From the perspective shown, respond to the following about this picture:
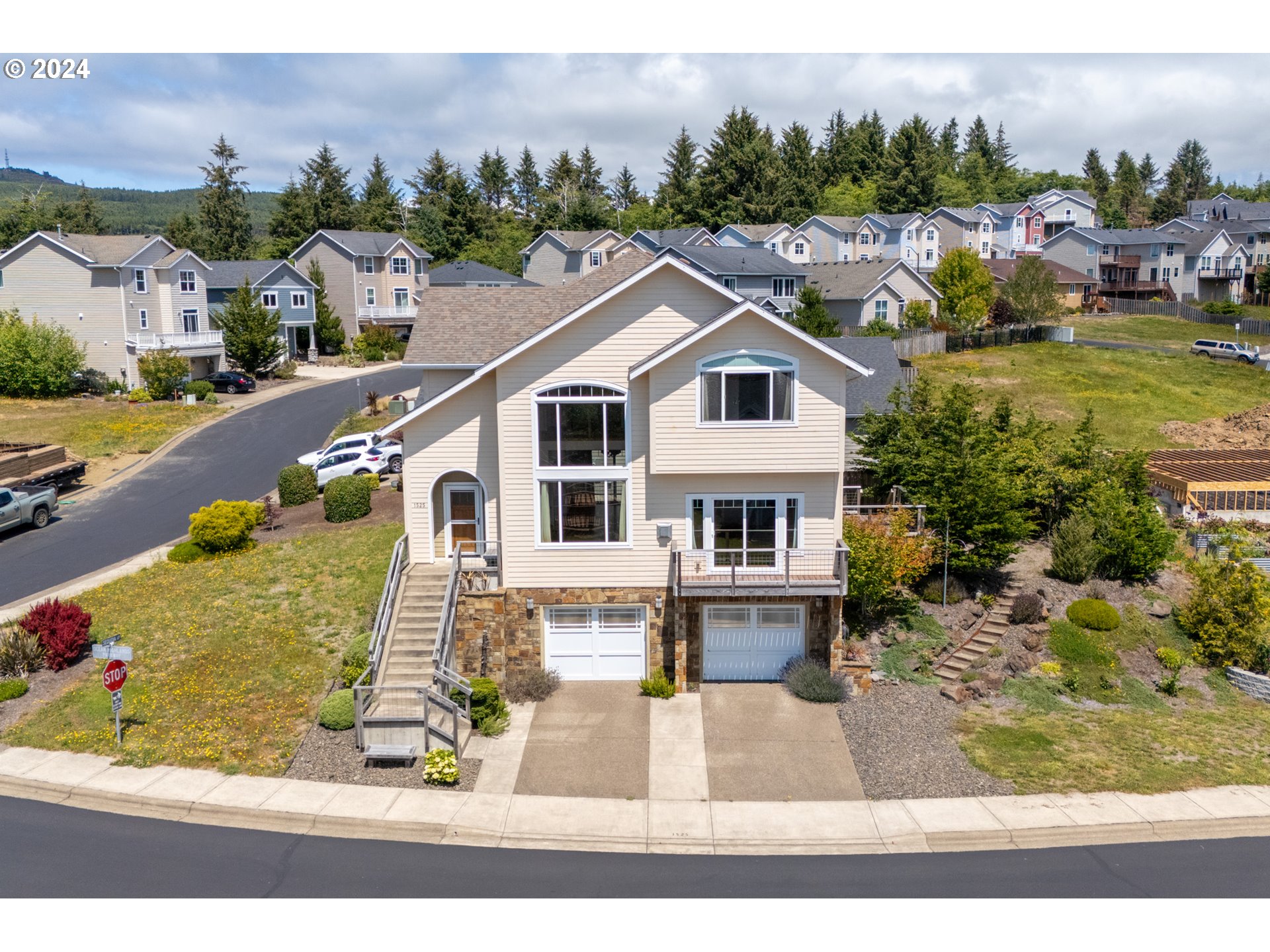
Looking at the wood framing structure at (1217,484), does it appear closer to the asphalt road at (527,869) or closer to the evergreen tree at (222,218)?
the asphalt road at (527,869)

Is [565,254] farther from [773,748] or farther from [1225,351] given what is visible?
[773,748]

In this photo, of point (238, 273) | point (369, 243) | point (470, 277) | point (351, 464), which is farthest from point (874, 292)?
point (238, 273)

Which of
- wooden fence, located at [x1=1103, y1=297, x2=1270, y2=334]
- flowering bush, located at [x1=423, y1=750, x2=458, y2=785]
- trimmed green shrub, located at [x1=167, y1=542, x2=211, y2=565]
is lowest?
flowering bush, located at [x1=423, y1=750, x2=458, y2=785]

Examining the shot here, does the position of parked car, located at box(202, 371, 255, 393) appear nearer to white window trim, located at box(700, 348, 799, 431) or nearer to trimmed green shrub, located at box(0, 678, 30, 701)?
trimmed green shrub, located at box(0, 678, 30, 701)

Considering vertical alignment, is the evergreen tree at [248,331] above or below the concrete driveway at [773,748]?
above

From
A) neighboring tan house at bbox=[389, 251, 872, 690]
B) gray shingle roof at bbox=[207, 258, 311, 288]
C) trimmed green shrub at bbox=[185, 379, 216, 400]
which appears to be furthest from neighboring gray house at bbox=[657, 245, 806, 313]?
neighboring tan house at bbox=[389, 251, 872, 690]

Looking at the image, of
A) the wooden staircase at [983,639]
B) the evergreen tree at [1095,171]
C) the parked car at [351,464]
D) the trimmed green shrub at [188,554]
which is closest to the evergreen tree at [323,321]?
the parked car at [351,464]
